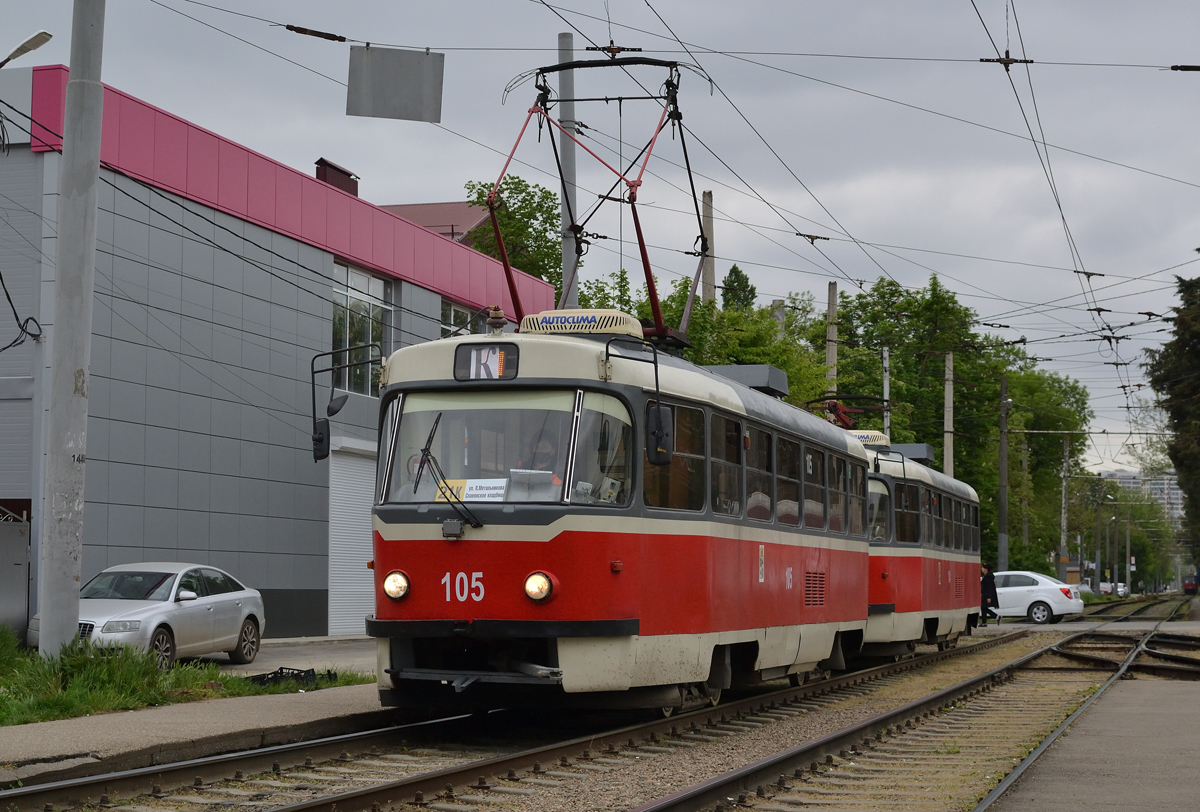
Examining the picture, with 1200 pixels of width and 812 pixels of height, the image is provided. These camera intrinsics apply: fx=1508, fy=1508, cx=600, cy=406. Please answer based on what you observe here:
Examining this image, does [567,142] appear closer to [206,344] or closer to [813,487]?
[813,487]

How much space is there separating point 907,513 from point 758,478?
9257mm

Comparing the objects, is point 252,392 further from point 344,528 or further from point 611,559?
point 611,559

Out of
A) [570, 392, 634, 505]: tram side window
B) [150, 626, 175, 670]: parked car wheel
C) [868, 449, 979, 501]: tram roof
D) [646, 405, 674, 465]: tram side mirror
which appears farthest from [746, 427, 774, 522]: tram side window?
[150, 626, 175, 670]: parked car wheel

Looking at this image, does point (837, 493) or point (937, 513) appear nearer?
point (837, 493)

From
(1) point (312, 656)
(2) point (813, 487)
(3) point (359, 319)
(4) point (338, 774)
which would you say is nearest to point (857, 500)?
(2) point (813, 487)

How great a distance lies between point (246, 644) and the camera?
20297 millimetres

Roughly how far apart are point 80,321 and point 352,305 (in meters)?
16.6

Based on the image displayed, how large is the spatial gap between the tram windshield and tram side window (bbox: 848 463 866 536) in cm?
708

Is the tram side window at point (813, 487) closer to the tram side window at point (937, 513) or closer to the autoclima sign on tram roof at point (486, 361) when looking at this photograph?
the autoclima sign on tram roof at point (486, 361)

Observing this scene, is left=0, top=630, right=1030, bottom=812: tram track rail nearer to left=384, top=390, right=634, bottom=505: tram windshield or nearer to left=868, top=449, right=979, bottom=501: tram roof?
left=384, top=390, right=634, bottom=505: tram windshield

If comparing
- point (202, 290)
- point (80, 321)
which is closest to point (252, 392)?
point (202, 290)

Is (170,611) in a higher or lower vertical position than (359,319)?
lower

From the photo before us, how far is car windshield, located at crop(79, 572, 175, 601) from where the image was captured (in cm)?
1828

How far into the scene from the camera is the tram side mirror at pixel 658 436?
10.6 m
